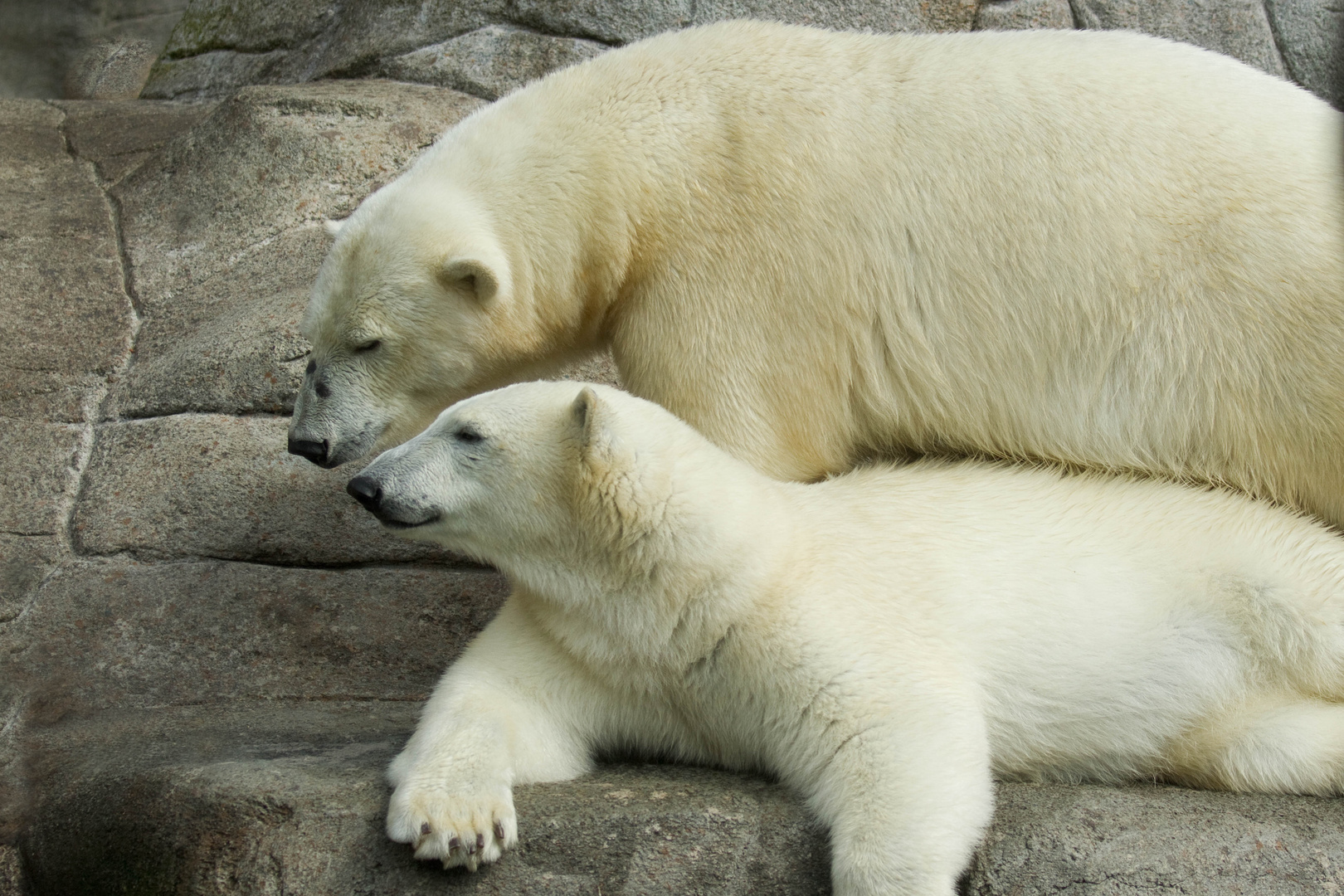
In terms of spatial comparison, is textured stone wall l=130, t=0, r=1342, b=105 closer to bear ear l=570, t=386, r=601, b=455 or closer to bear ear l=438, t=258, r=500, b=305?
bear ear l=438, t=258, r=500, b=305

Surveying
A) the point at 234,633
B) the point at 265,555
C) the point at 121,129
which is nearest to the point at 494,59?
the point at 121,129

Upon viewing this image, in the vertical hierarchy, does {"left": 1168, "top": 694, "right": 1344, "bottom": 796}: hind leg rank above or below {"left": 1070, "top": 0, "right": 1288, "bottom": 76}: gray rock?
below

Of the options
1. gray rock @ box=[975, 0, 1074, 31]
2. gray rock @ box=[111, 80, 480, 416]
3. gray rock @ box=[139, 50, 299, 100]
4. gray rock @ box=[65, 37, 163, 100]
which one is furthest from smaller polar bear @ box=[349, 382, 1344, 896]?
gray rock @ box=[65, 37, 163, 100]

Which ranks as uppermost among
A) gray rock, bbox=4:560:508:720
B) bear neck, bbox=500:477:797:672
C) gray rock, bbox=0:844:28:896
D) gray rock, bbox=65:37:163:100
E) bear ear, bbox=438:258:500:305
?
bear ear, bbox=438:258:500:305

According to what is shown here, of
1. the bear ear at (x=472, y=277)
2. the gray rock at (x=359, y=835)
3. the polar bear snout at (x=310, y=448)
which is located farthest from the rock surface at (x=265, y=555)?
the bear ear at (x=472, y=277)

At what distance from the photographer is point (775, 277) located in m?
3.05

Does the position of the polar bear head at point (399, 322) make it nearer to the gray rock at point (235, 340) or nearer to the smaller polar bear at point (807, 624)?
the smaller polar bear at point (807, 624)

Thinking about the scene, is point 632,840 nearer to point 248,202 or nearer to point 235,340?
point 235,340

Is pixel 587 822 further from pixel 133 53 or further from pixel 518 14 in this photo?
pixel 133 53

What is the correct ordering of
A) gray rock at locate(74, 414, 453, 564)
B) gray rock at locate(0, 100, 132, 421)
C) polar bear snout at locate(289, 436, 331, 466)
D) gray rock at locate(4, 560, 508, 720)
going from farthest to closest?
gray rock at locate(0, 100, 132, 421)
gray rock at locate(74, 414, 453, 564)
gray rock at locate(4, 560, 508, 720)
polar bear snout at locate(289, 436, 331, 466)

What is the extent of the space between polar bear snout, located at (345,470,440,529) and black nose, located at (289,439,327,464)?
0.73 metres

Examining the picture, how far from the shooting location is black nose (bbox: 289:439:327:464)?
3312 mm

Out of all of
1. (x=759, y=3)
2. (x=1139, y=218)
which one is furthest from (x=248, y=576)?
(x=759, y=3)

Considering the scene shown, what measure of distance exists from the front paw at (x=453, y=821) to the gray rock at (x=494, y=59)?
13.0ft
